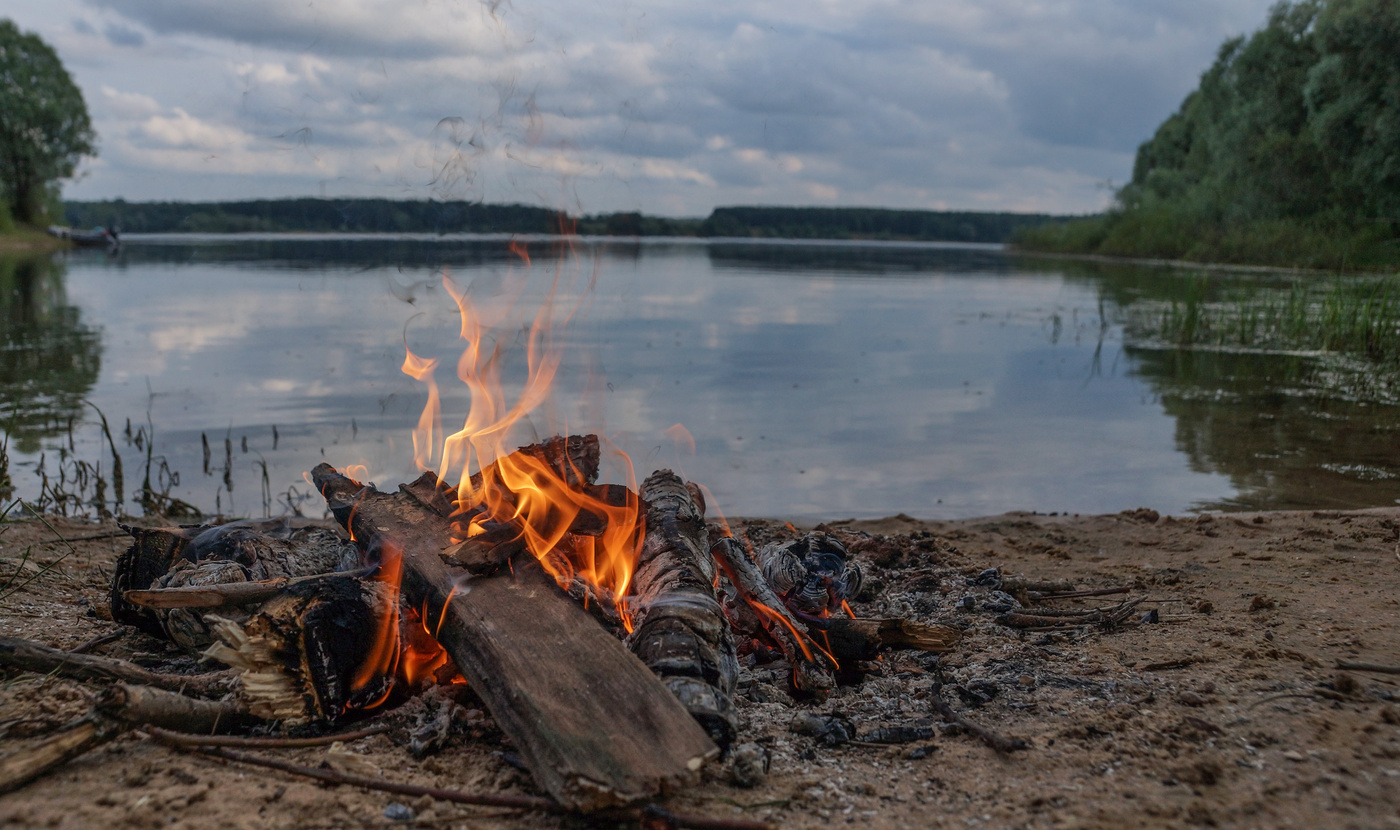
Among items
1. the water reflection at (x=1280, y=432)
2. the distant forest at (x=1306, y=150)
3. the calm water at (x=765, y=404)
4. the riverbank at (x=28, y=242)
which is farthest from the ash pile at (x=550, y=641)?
the riverbank at (x=28, y=242)

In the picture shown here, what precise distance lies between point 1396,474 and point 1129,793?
26.0ft

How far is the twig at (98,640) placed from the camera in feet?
12.2

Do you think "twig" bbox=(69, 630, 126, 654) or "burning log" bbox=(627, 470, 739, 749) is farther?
"twig" bbox=(69, 630, 126, 654)

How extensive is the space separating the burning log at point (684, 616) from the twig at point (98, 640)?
241 centimetres

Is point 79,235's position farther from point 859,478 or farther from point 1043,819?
point 1043,819

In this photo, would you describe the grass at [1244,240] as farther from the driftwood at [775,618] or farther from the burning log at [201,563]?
the burning log at [201,563]

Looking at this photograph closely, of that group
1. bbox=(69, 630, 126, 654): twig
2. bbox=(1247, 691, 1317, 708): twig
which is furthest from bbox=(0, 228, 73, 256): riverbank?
bbox=(1247, 691, 1317, 708): twig

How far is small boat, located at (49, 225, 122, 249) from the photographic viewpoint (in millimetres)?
62375

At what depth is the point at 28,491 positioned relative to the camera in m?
7.37

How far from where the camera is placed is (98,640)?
3.84 m

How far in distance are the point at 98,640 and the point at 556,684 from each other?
2451 millimetres

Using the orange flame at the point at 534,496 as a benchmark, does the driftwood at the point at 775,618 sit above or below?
below

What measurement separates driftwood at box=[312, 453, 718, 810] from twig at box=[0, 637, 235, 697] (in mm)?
858

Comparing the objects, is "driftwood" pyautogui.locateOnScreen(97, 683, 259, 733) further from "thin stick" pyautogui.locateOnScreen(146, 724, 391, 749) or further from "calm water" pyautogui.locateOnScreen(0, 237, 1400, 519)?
"calm water" pyautogui.locateOnScreen(0, 237, 1400, 519)
